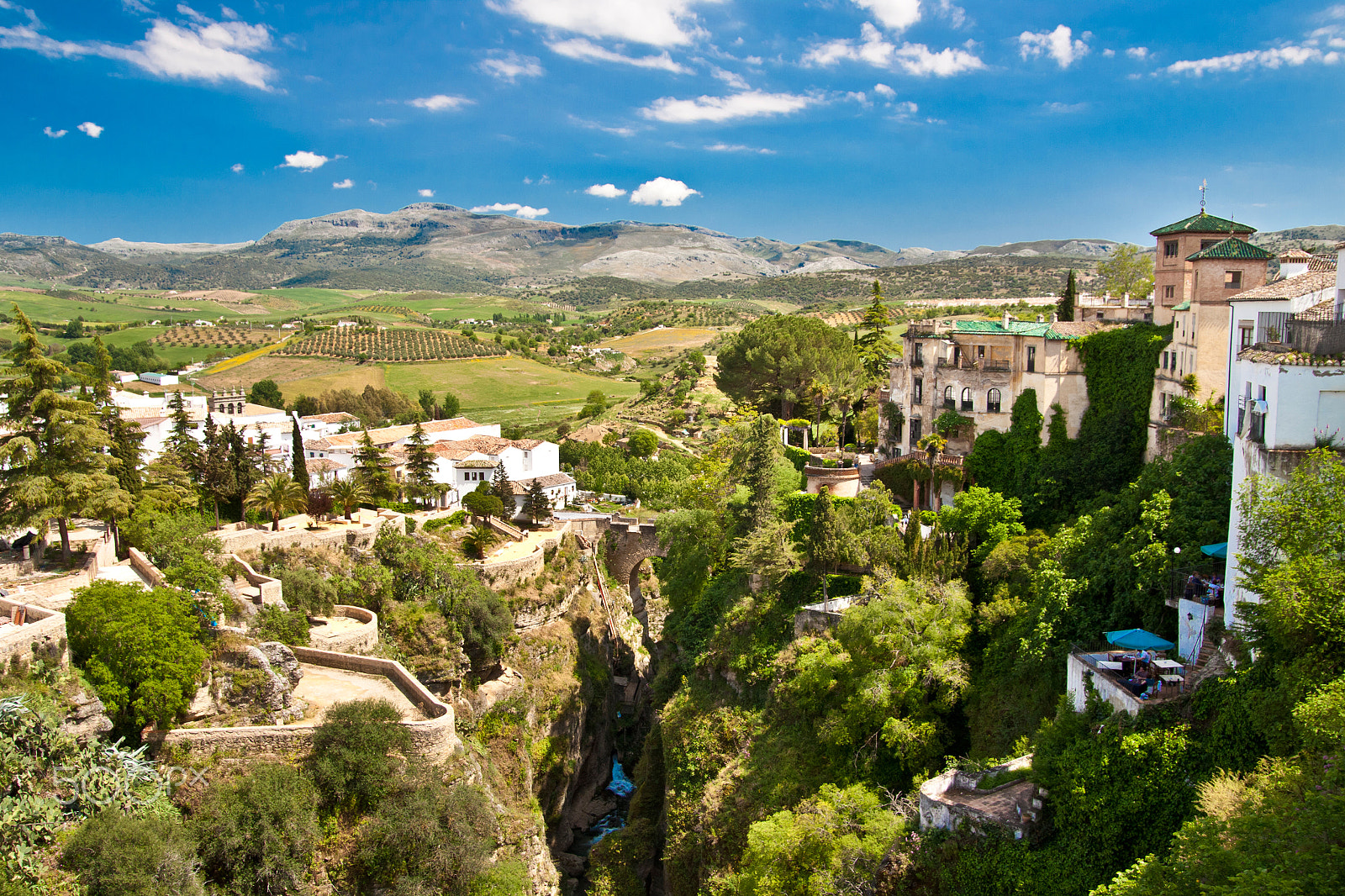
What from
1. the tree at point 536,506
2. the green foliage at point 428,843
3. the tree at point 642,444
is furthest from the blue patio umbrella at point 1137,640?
the tree at point 642,444

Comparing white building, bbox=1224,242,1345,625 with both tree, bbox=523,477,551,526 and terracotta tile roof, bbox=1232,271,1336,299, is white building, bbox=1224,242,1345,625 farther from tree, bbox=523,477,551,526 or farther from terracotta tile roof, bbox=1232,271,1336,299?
tree, bbox=523,477,551,526

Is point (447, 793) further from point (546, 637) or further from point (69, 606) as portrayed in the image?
point (546, 637)

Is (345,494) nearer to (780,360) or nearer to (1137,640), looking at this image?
(780,360)

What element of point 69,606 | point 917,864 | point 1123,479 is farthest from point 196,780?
point 1123,479

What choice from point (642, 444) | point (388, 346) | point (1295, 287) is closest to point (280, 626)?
point (1295, 287)

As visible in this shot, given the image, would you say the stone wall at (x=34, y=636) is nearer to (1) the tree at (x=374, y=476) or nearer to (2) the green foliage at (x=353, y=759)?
(2) the green foliage at (x=353, y=759)

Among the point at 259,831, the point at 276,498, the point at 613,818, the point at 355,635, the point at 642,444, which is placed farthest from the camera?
the point at 642,444
